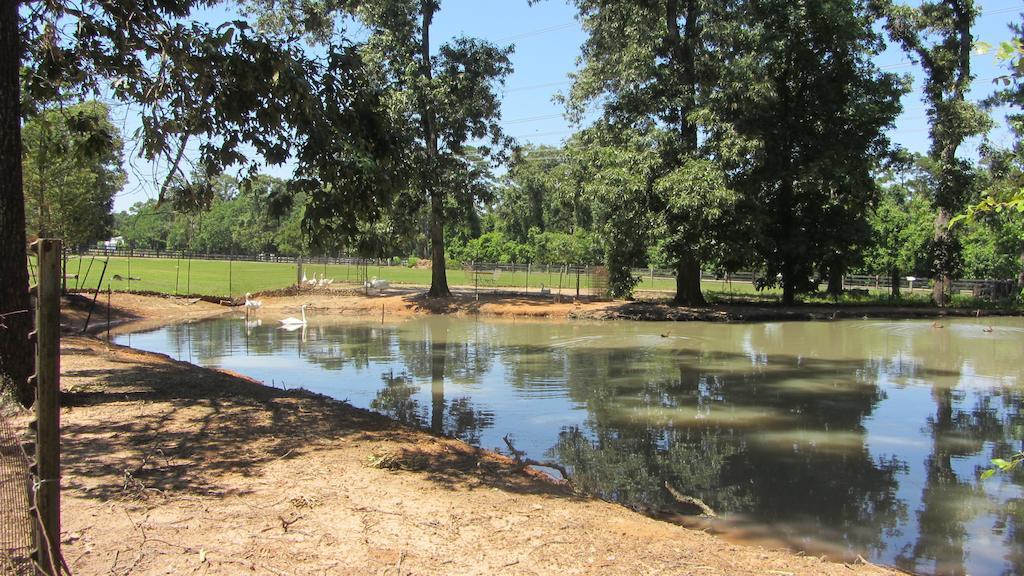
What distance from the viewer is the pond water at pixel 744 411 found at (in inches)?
279

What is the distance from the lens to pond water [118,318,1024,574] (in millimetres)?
7078

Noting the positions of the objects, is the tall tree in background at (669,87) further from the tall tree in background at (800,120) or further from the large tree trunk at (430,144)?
the large tree trunk at (430,144)

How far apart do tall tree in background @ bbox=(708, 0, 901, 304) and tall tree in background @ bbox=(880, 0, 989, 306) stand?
2237 mm

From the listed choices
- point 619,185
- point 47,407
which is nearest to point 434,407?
point 47,407

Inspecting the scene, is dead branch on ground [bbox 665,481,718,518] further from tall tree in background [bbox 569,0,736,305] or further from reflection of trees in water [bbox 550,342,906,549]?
tall tree in background [bbox 569,0,736,305]

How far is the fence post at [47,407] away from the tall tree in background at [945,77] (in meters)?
35.4

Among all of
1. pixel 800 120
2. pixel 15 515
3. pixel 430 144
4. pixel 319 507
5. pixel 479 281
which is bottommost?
pixel 319 507

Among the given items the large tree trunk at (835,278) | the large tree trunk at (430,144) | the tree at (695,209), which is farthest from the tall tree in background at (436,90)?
the large tree trunk at (835,278)

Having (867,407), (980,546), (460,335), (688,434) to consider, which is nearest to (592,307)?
(460,335)

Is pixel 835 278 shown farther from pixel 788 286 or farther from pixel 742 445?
pixel 742 445

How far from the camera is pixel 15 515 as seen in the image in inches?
174

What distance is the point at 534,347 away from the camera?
20.4 m

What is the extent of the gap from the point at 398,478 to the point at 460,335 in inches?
678

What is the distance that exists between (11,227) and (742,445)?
9.44 meters
